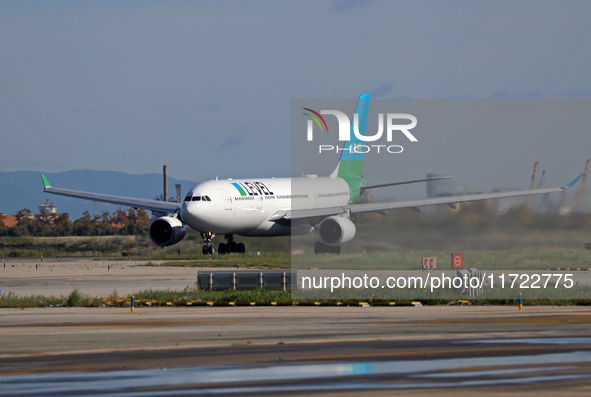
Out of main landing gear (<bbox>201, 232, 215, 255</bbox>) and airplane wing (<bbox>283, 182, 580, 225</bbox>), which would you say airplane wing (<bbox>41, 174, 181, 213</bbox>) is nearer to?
Answer: main landing gear (<bbox>201, 232, 215, 255</bbox>)

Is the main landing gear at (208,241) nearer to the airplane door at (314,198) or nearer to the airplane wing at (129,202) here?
the airplane wing at (129,202)

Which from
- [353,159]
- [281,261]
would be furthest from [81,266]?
[353,159]

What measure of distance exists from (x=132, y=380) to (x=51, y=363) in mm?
2607

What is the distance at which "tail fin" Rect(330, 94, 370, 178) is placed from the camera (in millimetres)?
66125

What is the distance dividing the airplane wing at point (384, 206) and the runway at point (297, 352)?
2281 centimetres

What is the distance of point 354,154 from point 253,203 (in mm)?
17753

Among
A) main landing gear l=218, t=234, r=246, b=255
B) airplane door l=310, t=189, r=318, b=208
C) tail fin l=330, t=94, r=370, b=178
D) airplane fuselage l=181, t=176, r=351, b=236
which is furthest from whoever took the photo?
tail fin l=330, t=94, r=370, b=178

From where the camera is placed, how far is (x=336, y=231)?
159 feet

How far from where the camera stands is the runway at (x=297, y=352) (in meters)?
12.3

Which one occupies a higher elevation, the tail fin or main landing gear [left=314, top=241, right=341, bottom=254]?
the tail fin

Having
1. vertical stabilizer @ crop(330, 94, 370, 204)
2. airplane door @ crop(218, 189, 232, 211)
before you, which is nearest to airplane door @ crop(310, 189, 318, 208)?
vertical stabilizer @ crop(330, 94, 370, 204)

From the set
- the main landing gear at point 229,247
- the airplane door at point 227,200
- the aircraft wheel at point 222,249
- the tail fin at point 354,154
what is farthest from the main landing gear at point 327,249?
the tail fin at point 354,154

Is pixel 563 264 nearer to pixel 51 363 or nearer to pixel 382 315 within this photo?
pixel 382 315

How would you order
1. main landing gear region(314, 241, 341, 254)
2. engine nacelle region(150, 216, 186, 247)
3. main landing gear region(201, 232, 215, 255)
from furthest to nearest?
1. engine nacelle region(150, 216, 186, 247)
2. main landing gear region(201, 232, 215, 255)
3. main landing gear region(314, 241, 341, 254)
